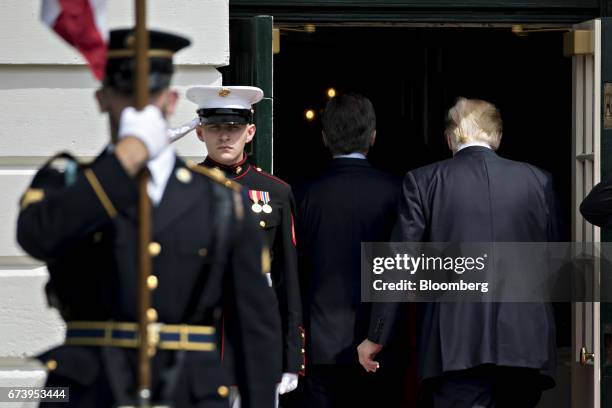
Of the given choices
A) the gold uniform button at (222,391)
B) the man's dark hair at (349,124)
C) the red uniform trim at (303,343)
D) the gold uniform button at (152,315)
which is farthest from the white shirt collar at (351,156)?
the gold uniform button at (152,315)

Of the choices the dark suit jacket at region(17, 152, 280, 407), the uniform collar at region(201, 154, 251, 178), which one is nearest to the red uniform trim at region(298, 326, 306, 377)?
the uniform collar at region(201, 154, 251, 178)

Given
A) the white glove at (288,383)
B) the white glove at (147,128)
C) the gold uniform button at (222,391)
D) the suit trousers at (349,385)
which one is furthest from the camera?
the suit trousers at (349,385)

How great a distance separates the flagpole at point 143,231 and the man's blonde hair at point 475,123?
8.58ft

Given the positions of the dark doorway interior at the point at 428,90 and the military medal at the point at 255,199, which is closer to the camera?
the military medal at the point at 255,199

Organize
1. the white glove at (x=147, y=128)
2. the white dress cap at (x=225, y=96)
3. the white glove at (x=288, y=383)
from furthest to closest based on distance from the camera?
the white dress cap at (x=225, y=96), the white glove at (x=288, y=383), the white glove at (x=147, y=128)

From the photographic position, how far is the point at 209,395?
10.7ft

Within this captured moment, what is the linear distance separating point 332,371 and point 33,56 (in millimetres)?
1766

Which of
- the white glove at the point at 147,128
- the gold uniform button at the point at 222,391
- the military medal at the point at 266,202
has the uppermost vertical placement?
the white glove at the point at 147,128

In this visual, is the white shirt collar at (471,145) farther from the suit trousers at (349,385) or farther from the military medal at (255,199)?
the suit trousers at (349,385)

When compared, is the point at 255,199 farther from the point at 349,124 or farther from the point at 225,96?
the point at 349,124

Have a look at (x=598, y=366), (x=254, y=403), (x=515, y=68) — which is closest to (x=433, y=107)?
(x=515, y=68)

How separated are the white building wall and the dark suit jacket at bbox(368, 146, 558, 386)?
3.34 feet

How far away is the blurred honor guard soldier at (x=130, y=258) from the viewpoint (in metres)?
3.05

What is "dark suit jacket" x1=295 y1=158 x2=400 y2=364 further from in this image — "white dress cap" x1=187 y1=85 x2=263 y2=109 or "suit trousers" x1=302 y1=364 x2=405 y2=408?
"white dress cap" x1=187 y1=85 x2=263 y2=109
